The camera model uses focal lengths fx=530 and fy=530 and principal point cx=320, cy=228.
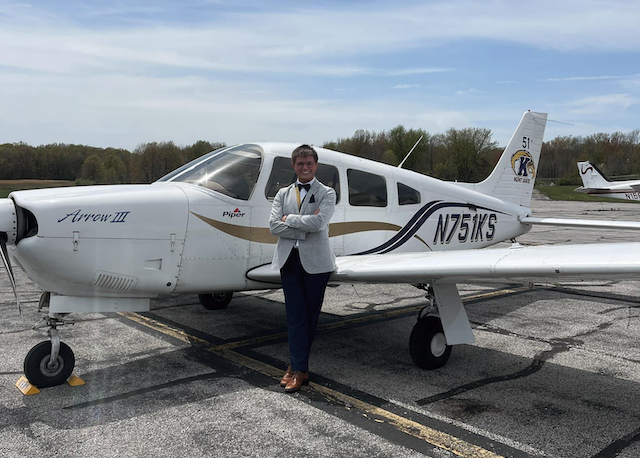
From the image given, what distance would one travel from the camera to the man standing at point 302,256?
14.1 feet

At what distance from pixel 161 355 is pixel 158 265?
113 cm

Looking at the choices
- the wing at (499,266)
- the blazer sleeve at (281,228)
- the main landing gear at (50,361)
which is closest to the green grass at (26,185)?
the main landing gear at (50,361)

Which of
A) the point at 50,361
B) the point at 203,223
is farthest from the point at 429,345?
the point at 50,361

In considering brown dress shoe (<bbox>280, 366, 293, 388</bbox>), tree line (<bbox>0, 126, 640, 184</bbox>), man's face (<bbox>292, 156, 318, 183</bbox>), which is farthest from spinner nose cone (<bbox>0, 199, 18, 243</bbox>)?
tree line (<bbox>0, 126, 640, 184</bbox>)

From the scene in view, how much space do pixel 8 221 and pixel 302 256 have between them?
2.23m

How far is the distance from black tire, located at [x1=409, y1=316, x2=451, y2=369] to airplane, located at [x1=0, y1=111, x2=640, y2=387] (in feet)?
0.04

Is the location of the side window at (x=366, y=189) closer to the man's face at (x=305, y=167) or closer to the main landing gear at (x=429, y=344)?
the main landing gear at (x=429, y=344)

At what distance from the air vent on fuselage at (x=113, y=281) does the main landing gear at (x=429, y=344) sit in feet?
8.42

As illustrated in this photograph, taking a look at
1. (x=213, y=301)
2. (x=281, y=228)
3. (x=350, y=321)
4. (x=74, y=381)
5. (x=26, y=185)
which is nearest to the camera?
(x=281, y=228)

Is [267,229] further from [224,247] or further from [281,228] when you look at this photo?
[281,228]

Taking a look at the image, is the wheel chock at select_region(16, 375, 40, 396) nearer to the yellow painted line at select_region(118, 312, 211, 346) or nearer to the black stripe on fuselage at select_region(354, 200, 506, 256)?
the yellow painted line at select_region(118, 312, 211, 346)

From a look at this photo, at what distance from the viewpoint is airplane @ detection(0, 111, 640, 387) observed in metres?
4.05

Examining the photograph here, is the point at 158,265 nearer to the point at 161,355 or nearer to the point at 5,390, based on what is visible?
the point at 161,355

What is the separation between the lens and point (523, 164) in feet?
29.4
